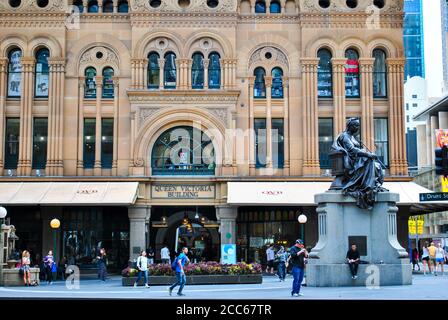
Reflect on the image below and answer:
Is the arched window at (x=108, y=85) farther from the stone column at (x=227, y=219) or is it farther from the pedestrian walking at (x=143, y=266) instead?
the pedestrian walking at (x=143, y=266)

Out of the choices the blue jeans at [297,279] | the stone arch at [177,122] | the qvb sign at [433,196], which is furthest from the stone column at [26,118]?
the blue jeans at [297,279]

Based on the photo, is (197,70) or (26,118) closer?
(26,118)

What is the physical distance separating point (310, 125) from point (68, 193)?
14514 mm

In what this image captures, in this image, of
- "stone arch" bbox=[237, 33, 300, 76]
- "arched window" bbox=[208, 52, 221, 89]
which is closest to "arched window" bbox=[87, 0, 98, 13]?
"arched window" bbox=[208, 52, 221, 89]

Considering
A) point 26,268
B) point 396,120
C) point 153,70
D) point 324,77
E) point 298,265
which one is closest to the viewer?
point 298,265

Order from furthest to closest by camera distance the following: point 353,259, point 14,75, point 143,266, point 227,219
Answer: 1. point 14,75
2. point 227,219
3. point 143,266
4. point 353,259

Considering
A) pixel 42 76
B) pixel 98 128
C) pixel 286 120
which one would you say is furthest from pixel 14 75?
pixel 286 120

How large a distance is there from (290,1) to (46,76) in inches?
610

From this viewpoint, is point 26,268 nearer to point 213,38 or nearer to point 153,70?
point 153,70

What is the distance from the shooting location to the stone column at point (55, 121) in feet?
128

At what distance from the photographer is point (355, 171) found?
20.7 metres

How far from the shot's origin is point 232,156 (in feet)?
128

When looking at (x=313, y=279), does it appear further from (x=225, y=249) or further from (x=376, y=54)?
(x=376, y=54)

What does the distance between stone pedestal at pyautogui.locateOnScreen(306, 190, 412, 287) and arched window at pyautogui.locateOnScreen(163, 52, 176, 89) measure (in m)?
21.0
